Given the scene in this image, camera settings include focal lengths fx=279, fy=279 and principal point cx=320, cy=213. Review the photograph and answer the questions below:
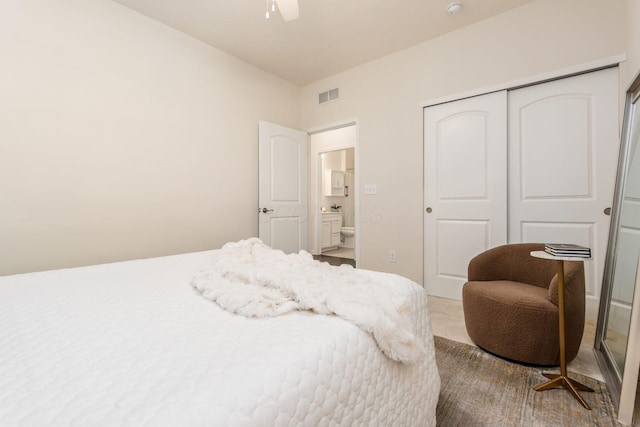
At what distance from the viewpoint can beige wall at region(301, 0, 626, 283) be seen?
2291 mm

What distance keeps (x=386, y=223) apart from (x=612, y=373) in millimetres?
2159

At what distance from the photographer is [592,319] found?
7.51 feet

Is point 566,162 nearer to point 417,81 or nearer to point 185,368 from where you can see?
point 417,81

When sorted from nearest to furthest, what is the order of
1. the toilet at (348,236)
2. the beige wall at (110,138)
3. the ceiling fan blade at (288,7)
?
the ceiling fan blade at (288,7) < the beige wall at (110,138) < the toilet at (348,236)

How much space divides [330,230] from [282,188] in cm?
255

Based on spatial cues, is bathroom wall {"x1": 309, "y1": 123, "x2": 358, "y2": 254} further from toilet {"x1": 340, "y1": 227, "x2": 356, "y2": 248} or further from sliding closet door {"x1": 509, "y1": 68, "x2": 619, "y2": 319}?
sliding closet door {"x1": 509, "y1": 68, "x2": 619, "y2": 319}

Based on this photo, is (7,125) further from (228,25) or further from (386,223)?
(386,223)

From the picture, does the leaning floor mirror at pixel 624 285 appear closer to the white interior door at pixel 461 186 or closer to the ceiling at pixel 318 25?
the white interior door at pixel 461 186

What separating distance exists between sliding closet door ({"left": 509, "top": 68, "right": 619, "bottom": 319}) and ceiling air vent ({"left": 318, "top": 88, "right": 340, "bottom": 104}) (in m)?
2.02

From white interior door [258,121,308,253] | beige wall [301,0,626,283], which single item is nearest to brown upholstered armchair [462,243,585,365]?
beige wall [301,0,626,283]

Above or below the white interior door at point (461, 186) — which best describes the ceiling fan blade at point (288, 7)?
above

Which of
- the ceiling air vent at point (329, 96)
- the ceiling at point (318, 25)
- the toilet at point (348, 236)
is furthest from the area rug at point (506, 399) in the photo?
the toilet at point (348, 236)

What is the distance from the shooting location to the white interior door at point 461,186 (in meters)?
2.66

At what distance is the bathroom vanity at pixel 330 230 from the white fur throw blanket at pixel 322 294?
14.7 feet
